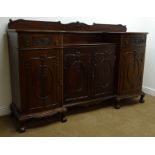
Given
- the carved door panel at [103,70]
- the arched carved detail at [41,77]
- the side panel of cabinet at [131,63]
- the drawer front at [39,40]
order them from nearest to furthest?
the drawer front at [39,40] < the arched carved detail at [41,77] < the carved door panel at [103,70] < the side panel of cabinet at [131,63]

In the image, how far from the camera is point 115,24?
10.1 feet

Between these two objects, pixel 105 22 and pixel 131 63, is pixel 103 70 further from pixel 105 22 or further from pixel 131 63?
pixel 105 22

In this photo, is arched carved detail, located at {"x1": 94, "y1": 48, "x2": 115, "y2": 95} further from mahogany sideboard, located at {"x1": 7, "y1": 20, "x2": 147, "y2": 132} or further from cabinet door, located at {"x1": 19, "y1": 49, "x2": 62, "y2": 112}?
cabinet door, located at {"x1": 19, "y1": 49, "x2": 62, "y2": 112}

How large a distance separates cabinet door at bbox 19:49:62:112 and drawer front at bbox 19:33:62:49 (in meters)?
0.06

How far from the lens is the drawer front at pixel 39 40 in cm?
197

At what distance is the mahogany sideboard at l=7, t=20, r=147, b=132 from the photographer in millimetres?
2072

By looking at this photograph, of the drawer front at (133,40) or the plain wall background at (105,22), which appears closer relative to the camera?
the plain wall background at (105,22)

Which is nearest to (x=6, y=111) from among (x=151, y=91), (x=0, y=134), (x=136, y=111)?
(x=0, y=134)

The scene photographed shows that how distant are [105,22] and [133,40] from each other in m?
0.54

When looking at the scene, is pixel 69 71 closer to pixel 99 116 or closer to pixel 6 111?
pixel 99 116

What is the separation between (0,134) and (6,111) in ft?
1.61

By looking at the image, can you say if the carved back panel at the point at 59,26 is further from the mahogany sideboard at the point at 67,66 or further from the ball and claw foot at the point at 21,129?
the ball and claw foot at the point at 21,129

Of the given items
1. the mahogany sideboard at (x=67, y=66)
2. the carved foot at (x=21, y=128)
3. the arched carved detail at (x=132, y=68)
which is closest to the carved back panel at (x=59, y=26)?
the mahogany sideboard at (x=67, y=66)

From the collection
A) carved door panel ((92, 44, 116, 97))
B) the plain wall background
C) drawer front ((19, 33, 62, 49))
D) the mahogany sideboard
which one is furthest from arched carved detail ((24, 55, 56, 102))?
carved door panel ((92, 44, 116, 97))
